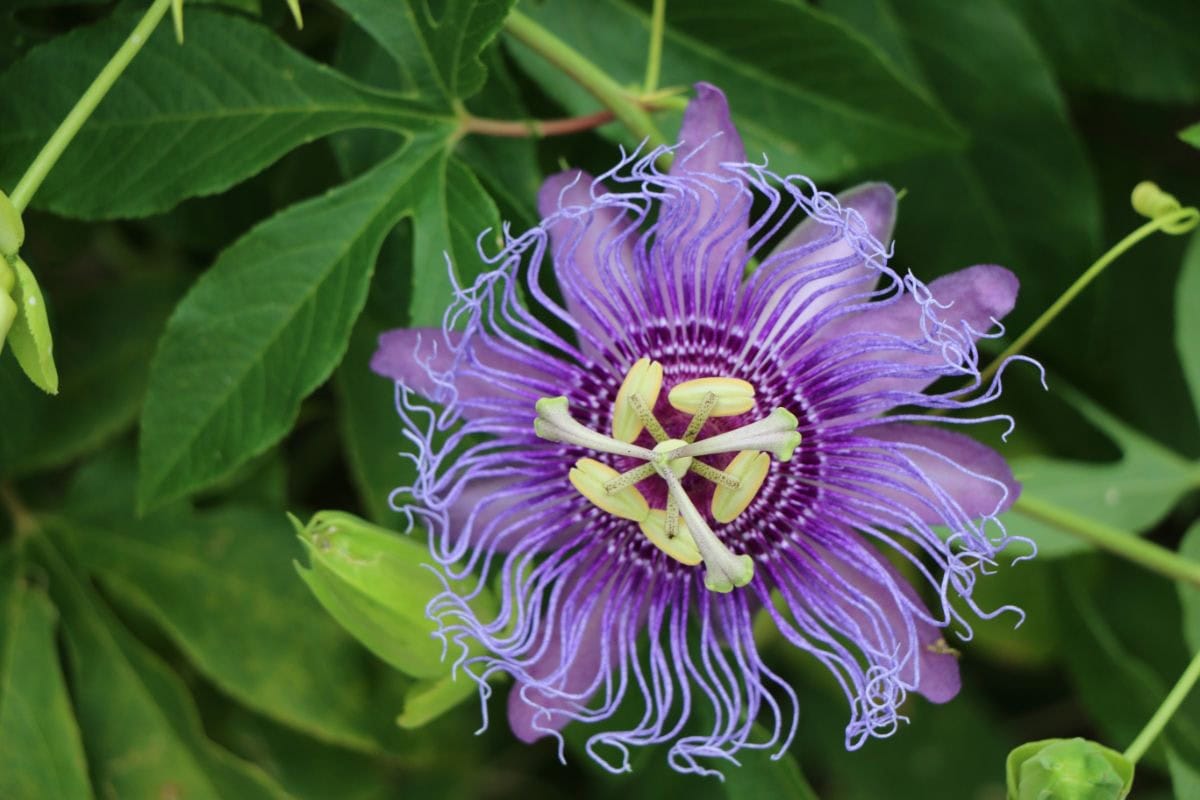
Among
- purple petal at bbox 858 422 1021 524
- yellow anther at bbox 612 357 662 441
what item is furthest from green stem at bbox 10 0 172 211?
purple petal at bbox 858 422 1021 524

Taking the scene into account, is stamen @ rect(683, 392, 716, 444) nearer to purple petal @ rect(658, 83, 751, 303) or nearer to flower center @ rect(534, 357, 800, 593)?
flower center @ rect(534, 357, 800, 593)

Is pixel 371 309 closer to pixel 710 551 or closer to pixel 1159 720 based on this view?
pixel 710 551

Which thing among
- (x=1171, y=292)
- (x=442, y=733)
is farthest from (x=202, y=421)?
(x=1171, y=292)

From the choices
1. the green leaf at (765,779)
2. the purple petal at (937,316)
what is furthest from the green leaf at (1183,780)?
the purple petal at (937,316)

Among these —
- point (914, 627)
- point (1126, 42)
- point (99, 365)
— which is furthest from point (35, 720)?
point (1126, 42)

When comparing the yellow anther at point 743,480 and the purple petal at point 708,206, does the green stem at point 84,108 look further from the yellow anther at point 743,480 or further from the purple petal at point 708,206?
the yellow anther at point 743,480

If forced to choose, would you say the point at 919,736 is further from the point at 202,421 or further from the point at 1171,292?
the point at 202,421
